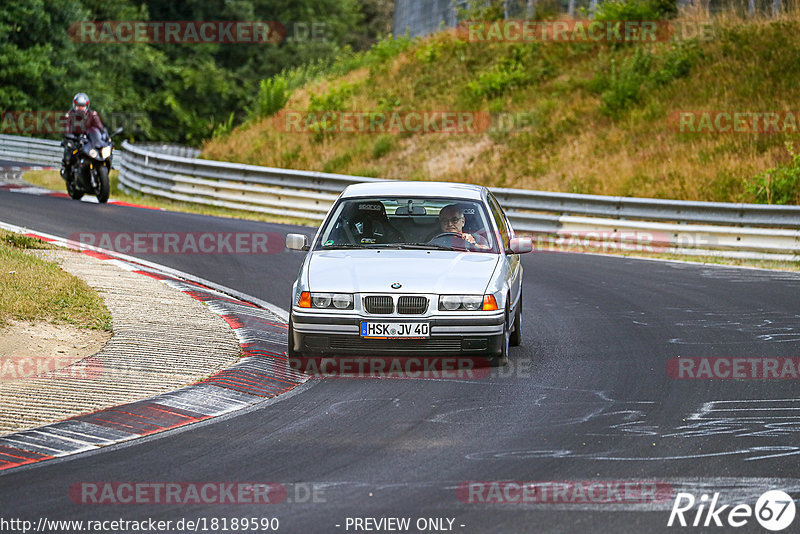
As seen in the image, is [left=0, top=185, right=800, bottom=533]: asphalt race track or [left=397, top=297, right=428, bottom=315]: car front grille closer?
[left=0, top=185, right=800, bottom=533]: asphalt race track

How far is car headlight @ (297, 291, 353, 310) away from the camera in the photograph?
9211 mm

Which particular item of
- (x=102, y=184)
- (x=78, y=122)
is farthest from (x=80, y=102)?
(x=102, y=184)

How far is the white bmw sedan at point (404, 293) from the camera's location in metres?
9.14

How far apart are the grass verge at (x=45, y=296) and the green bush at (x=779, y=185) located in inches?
542

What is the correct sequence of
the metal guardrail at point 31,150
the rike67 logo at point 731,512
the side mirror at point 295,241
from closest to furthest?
the rike67 logo at point 731,512
the side mirror at point 295,241
the metal guardrail at point 31,150

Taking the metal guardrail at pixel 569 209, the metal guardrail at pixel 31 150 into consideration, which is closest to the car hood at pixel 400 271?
Result: the metal guardrail at pixel 569 209

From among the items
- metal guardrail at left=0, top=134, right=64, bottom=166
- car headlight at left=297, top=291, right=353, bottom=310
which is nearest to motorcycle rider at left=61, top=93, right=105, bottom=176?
car headlight at left=297, top=291, right=353, bottom=310

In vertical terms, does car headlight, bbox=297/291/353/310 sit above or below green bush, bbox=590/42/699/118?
below

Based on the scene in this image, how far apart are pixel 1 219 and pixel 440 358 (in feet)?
38.6

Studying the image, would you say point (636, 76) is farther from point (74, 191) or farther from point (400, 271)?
point (400, 271)

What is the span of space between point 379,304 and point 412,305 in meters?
0.27

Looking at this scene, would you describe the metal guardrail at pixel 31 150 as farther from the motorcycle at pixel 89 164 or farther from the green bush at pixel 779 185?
the green bush at pixel 779 185

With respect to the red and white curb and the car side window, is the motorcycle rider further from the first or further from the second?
the car side window

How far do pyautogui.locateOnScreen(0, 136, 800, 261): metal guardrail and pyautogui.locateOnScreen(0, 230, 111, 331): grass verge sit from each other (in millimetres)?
9674
